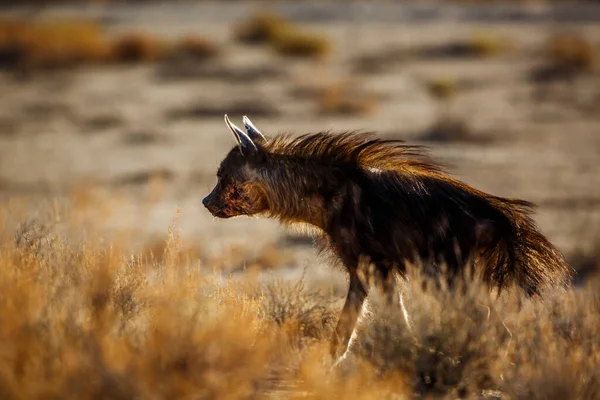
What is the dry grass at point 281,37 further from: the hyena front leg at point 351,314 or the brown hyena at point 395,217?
the hyena front leg at point 351,314

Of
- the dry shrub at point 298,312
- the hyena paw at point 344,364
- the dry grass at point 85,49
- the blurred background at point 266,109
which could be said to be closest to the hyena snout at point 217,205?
the dry shrub at point 298,312

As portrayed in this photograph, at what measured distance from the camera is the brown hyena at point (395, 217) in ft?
21.2

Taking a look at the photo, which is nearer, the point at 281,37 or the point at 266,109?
the point at 266,109

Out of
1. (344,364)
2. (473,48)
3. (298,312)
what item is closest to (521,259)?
(344,364)

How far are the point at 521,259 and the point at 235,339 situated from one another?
6.50 feet

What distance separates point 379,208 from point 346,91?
56.1 ft

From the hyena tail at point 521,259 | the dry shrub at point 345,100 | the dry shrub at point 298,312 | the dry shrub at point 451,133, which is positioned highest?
the dry shrub at point 345,100

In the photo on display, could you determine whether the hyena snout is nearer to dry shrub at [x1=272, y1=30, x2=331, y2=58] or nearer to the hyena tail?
the hyena tail

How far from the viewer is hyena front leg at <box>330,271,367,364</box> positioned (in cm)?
648

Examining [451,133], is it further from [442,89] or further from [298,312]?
[298,312]

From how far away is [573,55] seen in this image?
27.4 m

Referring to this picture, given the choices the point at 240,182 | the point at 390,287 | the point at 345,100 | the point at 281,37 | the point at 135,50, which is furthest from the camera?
the point at 281,37

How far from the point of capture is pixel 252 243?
12.7 meters

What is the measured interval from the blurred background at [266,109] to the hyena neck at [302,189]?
1.22 m
